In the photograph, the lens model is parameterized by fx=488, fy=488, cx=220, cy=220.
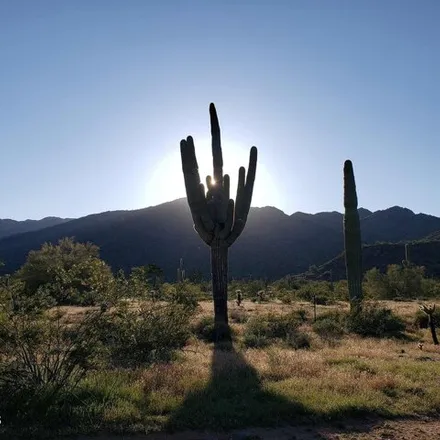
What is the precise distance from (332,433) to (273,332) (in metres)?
10.3

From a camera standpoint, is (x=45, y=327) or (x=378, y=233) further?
(x=378, y=233)

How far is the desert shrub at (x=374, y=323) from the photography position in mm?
18281

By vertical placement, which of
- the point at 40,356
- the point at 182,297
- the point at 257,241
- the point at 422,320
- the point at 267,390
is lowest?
the point at 422,320

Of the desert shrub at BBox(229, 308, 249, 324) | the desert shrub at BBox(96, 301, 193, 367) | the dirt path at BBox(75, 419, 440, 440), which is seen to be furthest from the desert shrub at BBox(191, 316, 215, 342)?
the dirt path at BBox(75, 419, 440, 440)

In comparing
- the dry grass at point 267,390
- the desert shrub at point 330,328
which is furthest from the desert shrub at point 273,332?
the dry grass at point 267,390

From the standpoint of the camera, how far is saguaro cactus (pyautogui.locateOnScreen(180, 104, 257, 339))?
56.6 feet

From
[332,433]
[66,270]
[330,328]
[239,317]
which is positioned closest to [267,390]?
[332,433]

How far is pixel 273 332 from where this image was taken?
56.4 ft

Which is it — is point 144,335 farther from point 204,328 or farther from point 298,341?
point 204,328

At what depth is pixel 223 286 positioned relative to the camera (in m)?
17.7

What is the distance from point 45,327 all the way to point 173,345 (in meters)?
5.46

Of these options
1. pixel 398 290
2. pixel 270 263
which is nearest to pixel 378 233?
pixel 270 263

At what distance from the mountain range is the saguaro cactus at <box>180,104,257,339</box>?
56.9 meters

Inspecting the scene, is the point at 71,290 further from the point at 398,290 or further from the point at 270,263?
the point at 270,263
